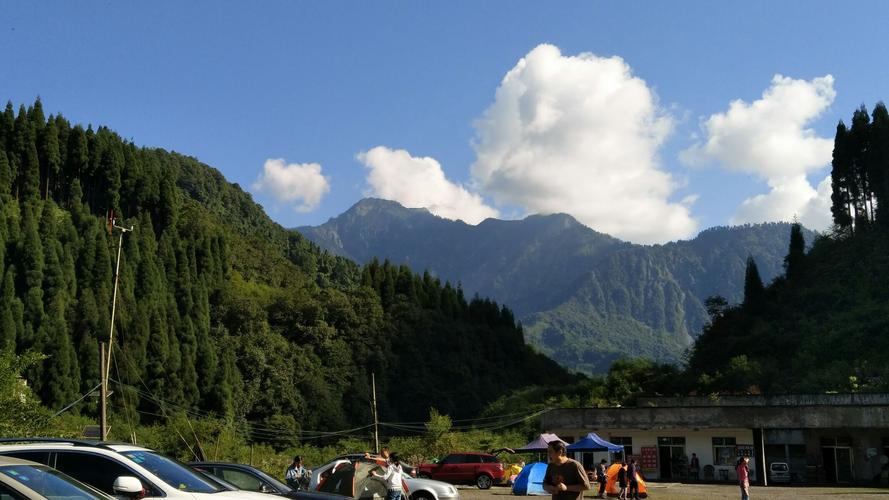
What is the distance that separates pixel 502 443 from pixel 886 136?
57811 mm

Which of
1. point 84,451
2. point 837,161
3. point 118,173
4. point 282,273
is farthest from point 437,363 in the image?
point 84,451

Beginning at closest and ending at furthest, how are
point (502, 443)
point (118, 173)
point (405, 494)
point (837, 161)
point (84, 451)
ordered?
point (84, 451) < point (405, 494) < point (502, 443) < point (118, 173) < point (837, 161)

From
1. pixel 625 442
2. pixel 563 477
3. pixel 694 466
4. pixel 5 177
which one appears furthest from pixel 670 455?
pixel 5 177

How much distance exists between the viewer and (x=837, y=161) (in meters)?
97.8

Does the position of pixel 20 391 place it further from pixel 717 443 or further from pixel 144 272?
pixel 144 272

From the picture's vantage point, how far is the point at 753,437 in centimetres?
3947

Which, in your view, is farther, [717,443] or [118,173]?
[118,173]

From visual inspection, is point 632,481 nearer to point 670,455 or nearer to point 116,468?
point 670,455

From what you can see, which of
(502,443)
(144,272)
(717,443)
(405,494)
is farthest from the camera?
(144,272)

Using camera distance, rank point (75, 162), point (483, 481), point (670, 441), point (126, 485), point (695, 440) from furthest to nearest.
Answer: point (75, 162), point (670, 441), point (695, 440), point (483, 481), point (126, 485)

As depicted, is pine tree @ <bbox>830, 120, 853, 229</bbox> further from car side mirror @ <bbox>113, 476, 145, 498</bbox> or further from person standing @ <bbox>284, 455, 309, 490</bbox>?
car side mirror @ <bbox>113, 476, 145, 498</bbox>

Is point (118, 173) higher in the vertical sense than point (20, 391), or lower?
higher

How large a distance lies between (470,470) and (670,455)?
1294cm

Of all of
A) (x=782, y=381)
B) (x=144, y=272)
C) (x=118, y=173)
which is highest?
(x=118, y=173)
